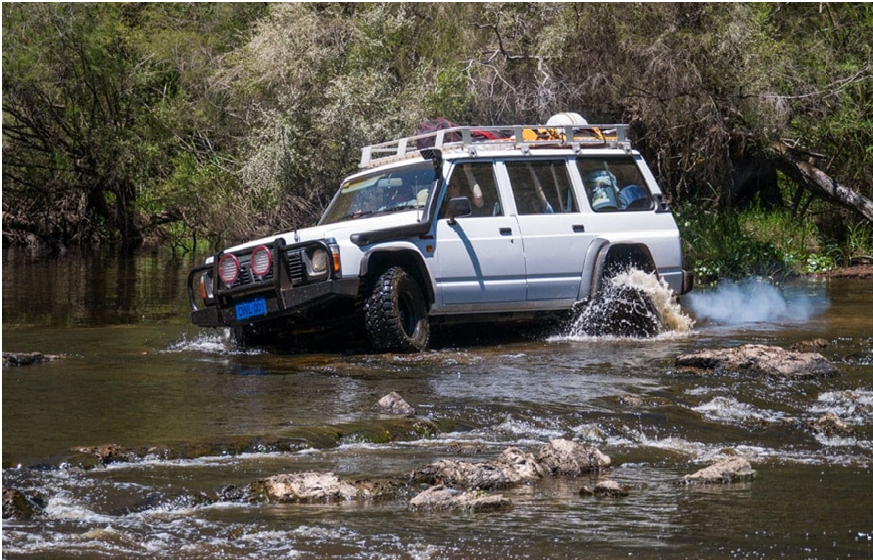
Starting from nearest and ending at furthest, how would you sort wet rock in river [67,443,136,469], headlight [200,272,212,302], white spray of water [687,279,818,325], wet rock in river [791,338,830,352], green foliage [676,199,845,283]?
wet rock in river [67,443,136,469]
wet rock in river [791,338,830,352]
headlight [200,272,212,302]
white spray of water [687,279,818,325]
green foliage [676,199,845,283]

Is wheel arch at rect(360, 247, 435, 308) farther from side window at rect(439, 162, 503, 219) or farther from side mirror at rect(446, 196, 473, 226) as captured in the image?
side window at rect(439, 162, 503, 219)

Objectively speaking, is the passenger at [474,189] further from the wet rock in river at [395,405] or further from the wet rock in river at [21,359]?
the wet rock in river at [21,359]

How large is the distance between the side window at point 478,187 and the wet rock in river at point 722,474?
520cm

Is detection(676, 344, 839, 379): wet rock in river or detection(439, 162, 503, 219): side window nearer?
detection(676, 344, 839, 379): wet rock in river

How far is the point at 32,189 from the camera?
102 ft

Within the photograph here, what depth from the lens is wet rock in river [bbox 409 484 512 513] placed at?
537 cm

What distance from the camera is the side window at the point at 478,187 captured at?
1091 centimetres

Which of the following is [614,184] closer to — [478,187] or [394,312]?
[478,187]

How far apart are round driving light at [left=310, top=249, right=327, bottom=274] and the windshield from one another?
85 cm

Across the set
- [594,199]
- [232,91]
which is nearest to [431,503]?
[594,199]

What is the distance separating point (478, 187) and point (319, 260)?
171 centimetres

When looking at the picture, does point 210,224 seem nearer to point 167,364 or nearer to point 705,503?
point 167,364

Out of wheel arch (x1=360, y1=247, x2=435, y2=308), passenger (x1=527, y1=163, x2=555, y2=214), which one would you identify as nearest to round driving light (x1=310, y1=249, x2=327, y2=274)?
wheel arch (x1=360, y1=247, x2=435, y2=308)

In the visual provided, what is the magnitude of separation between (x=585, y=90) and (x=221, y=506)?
13826mm
